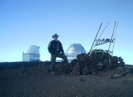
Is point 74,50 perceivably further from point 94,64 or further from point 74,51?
point 94,64

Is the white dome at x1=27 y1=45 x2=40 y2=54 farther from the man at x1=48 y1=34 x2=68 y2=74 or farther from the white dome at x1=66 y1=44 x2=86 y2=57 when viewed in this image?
the man at x1=48 y1=34 x2=68 y2=74

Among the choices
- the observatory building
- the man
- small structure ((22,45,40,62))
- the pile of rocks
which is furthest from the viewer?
the observatory building

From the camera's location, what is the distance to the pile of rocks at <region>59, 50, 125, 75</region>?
389 inches

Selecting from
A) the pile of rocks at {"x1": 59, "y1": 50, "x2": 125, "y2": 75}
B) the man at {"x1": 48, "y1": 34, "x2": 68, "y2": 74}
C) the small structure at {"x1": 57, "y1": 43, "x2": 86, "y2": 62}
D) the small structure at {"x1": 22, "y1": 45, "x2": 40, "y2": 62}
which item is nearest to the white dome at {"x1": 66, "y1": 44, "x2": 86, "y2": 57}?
the small structure at {"x1": 57, "y1": 43, "x2": 86, "y2": 62}

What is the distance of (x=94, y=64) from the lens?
34.1ft

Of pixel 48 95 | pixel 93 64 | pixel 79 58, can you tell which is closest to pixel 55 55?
pixel 79 58

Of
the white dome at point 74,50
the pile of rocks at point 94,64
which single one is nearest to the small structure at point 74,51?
the white dome at point 74,50

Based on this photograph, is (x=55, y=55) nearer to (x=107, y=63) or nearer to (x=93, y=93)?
(x=107, y=63)

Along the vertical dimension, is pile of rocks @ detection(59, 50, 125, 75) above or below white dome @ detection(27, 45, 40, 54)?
below

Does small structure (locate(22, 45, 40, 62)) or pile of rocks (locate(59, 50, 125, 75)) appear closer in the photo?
pile of rocks (locate(59, 50, 125, 75))

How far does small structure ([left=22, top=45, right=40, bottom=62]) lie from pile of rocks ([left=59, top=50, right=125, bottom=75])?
27.4 meters

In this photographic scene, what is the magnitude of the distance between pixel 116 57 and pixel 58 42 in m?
3.89

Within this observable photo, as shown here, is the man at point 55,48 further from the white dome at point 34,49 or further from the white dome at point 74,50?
the white dome at point 34,49

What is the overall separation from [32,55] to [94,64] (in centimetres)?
2879
